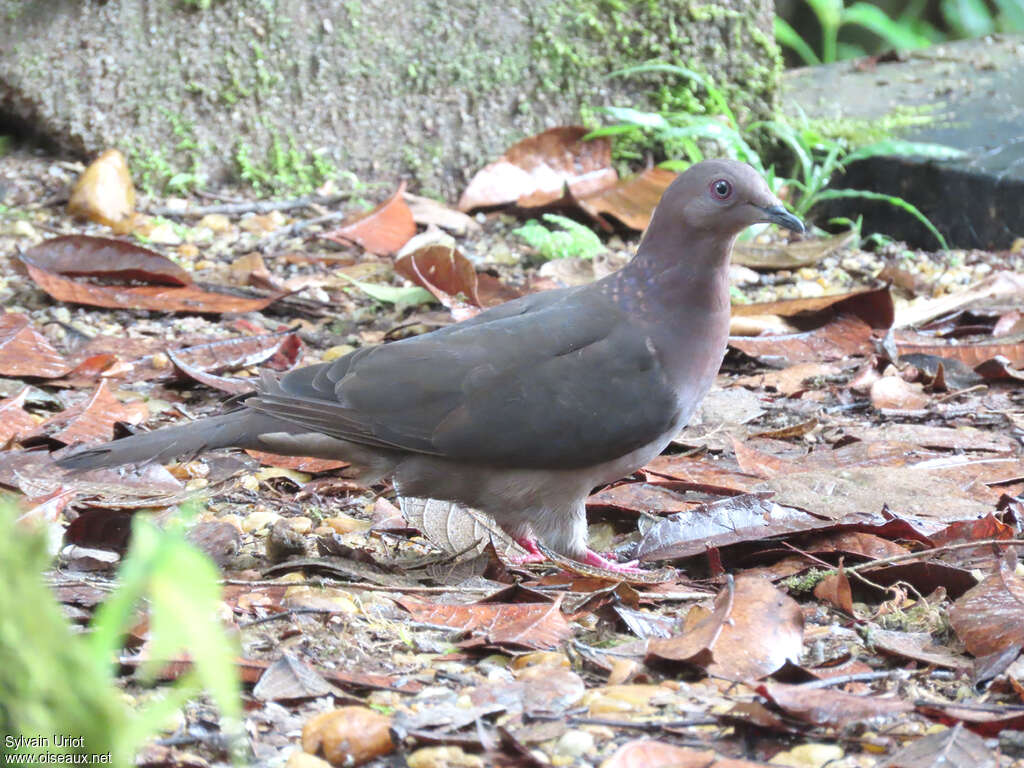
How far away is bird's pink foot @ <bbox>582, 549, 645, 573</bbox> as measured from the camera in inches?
135

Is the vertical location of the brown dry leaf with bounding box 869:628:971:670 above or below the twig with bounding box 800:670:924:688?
below

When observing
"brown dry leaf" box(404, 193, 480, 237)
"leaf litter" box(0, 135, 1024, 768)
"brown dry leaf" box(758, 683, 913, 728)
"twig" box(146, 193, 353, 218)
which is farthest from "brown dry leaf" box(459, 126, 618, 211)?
"brown dry leaf" box(758, 683, 913, 728)

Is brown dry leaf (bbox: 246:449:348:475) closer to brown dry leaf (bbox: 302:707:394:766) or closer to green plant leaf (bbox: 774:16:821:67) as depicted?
brown dry leaf (bbox: 302:707:394:766)

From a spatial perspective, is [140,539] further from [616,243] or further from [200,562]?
[616,243]

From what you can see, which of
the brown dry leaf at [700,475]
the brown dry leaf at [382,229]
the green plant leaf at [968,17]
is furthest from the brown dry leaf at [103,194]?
the green plant leaf at [968,17]

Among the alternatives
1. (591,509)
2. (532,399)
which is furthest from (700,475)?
(532,399)

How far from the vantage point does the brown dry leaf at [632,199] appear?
243 inches

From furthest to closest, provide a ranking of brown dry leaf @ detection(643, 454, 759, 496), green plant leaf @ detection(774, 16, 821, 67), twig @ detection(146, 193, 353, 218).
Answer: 1. green plant leaf @ detection(774, 16, 821, 67)
2. twig @ detection(146, 193, 353, 218)
3. brown dry leaf @ detection(643, 454, 759, 496)

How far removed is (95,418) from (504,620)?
1886 millimetres

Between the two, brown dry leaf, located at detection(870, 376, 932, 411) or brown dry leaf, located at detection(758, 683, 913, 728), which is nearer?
brown dry leaf, located at detection(758, 683, 913, 728)

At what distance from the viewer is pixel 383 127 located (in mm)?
6461

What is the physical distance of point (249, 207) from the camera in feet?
20.6

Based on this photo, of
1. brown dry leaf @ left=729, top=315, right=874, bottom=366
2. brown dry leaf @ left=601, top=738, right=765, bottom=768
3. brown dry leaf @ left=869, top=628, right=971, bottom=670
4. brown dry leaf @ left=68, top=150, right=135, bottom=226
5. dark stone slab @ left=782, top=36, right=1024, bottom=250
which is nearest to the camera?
brown dry leaf @ left=601, top=738, right=765, bottom=768

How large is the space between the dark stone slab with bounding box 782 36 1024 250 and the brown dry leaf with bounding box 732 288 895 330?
1.59 meters
